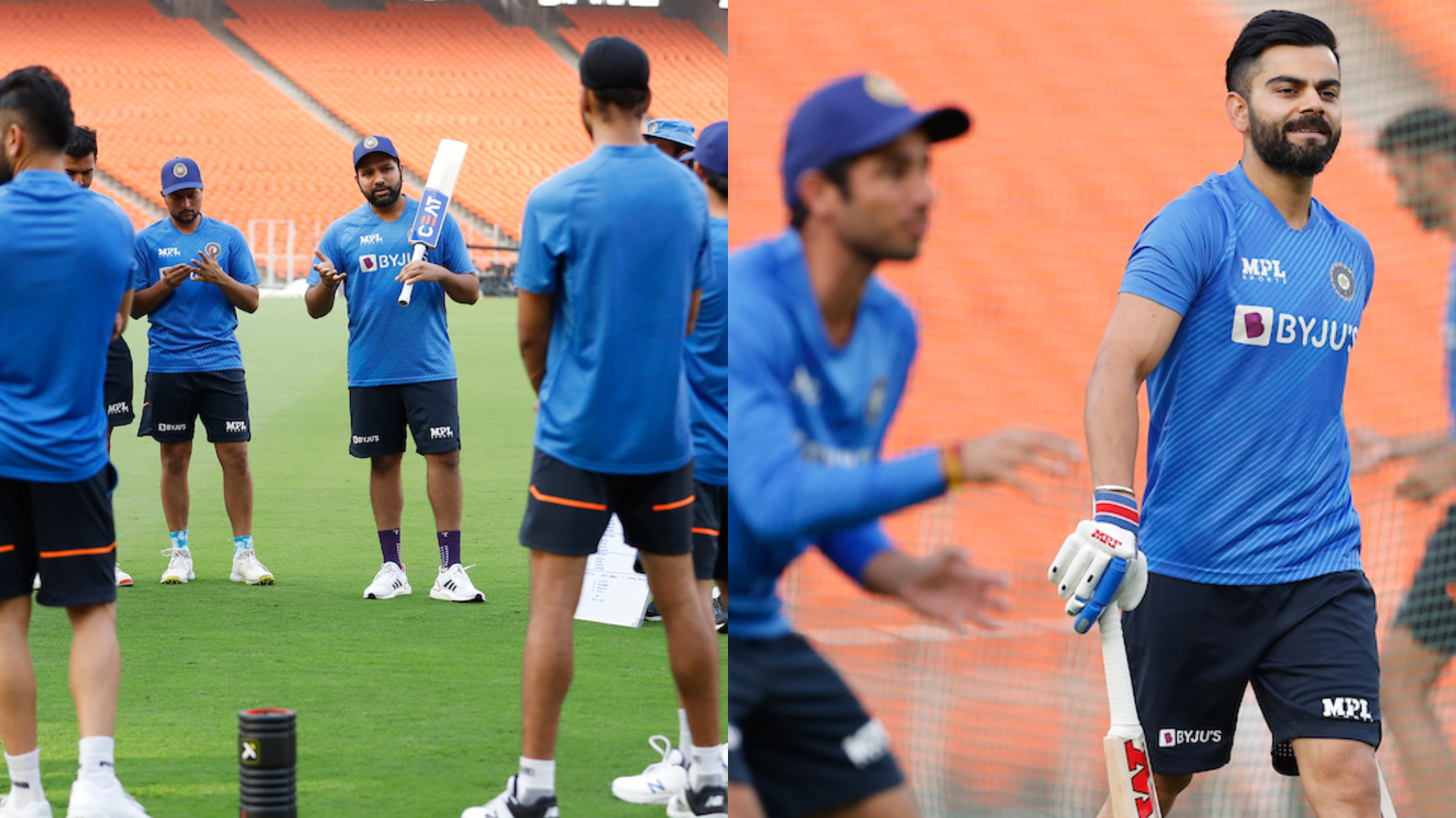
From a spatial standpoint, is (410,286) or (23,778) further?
(410,286)

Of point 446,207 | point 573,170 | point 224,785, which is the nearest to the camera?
point 573,170

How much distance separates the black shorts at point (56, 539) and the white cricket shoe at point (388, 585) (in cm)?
296

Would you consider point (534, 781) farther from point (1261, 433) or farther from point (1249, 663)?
point (1261, 433)

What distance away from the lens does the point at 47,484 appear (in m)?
3.41

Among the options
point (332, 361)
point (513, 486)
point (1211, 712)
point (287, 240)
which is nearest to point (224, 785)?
point (1211, 712)

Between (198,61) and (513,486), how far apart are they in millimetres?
32581

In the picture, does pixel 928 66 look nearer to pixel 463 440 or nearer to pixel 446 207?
pixel 446 207

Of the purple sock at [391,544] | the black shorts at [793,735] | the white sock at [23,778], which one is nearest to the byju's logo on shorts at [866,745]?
the black shorts at [793,735]

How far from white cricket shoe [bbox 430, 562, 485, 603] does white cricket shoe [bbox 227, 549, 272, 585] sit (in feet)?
2.80

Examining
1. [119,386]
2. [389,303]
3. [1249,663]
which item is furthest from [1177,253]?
[119,386]

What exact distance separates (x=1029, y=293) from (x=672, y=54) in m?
39.9

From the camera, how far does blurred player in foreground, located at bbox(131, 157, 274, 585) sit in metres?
6.57

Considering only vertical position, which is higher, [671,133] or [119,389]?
[671,133]

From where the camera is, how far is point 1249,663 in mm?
2773
